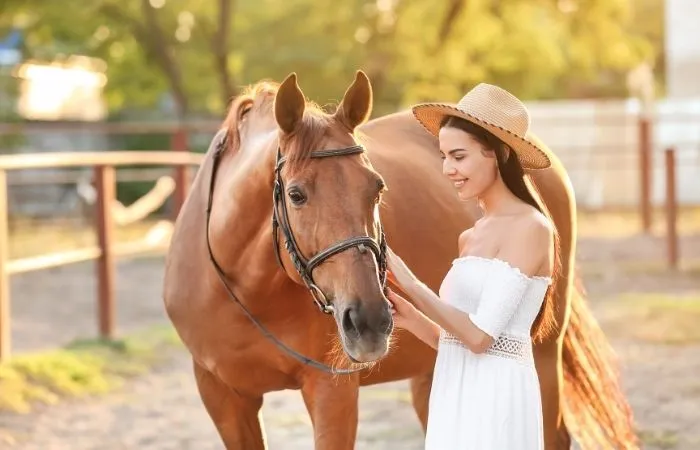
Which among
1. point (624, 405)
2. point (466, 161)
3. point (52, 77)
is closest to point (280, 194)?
point (466, 161)

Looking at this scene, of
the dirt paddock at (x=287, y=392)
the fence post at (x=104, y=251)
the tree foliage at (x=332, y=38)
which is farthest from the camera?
the tree foliage at (x=332, y=38)

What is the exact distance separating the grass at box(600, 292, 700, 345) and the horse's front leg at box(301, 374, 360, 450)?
15.4 feet

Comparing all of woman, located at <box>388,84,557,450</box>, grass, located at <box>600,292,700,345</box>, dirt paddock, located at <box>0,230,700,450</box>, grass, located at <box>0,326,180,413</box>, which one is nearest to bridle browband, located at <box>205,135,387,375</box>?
woman, located at <box>388,84,557,450</box>

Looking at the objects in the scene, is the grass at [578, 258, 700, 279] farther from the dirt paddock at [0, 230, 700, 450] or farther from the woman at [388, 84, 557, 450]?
the woman at [388, 84, 557, 450]

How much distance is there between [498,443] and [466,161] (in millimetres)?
634

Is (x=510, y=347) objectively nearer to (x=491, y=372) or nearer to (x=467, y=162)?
(x=491, y=372)

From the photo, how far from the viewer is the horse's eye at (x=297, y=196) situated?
2701mm

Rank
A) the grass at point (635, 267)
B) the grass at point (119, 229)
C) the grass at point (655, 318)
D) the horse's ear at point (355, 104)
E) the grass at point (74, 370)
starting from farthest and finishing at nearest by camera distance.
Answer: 1. the grass at point (119, 229)
2. the grass at point (635, 267)
3. the grass at point (655, 318)
4. the grass at point (74, 370)
5. the horse's ear at point (355, 104)

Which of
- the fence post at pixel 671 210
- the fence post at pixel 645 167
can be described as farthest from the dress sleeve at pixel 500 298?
the fence post at pixel 645 167

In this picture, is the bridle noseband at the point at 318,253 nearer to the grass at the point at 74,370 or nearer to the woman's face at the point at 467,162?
the woman's face at the point at 467,162

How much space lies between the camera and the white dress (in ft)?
8.64

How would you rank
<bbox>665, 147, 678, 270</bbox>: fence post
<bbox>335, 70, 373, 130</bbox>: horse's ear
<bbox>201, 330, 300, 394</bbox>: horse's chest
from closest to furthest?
1. <bbox>335, 70, 373, 130</bbox>: horse's ear
2. <bbox>201, 330, 300, 394</bbox>: horse's chest
3. <bbox>665, 147, 678, 270</bbox>: fence post

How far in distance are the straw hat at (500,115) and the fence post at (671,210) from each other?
8770 millimetres

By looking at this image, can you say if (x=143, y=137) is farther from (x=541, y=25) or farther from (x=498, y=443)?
(x=498, y=443)
